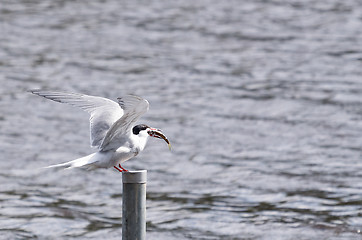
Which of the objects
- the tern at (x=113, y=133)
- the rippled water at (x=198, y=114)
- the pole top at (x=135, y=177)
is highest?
the tern at (x=113, y=133)

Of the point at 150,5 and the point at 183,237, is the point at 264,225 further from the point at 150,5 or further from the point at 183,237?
the point at 150,5

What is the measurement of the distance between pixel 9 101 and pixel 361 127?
587 cm

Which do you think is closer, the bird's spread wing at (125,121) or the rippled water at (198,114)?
the bird's spread wing at (125,121)

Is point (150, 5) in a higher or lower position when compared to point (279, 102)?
higher

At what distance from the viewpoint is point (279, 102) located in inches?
513

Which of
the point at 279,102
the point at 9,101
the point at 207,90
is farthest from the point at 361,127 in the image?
the point at 9,101

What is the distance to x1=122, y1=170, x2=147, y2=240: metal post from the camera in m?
4.67

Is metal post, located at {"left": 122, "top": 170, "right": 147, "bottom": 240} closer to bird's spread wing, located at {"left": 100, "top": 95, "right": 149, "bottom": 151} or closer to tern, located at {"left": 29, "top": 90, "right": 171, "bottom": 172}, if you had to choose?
tern, located at {"left": 29, "top": 90, "right": 171, "bottom": 172}

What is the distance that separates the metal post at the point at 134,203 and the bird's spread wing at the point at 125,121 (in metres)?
0.35

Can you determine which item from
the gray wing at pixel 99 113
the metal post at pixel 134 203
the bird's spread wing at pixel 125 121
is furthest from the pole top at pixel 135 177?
the gray wing at pixel 99 113

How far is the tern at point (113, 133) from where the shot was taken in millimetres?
4715

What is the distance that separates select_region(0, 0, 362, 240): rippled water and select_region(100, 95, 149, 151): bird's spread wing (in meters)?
2.95

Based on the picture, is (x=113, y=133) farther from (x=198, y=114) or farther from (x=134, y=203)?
(x=198, y=114)

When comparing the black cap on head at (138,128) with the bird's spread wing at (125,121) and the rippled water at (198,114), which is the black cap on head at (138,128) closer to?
the bird's spread wing at (125,121)
